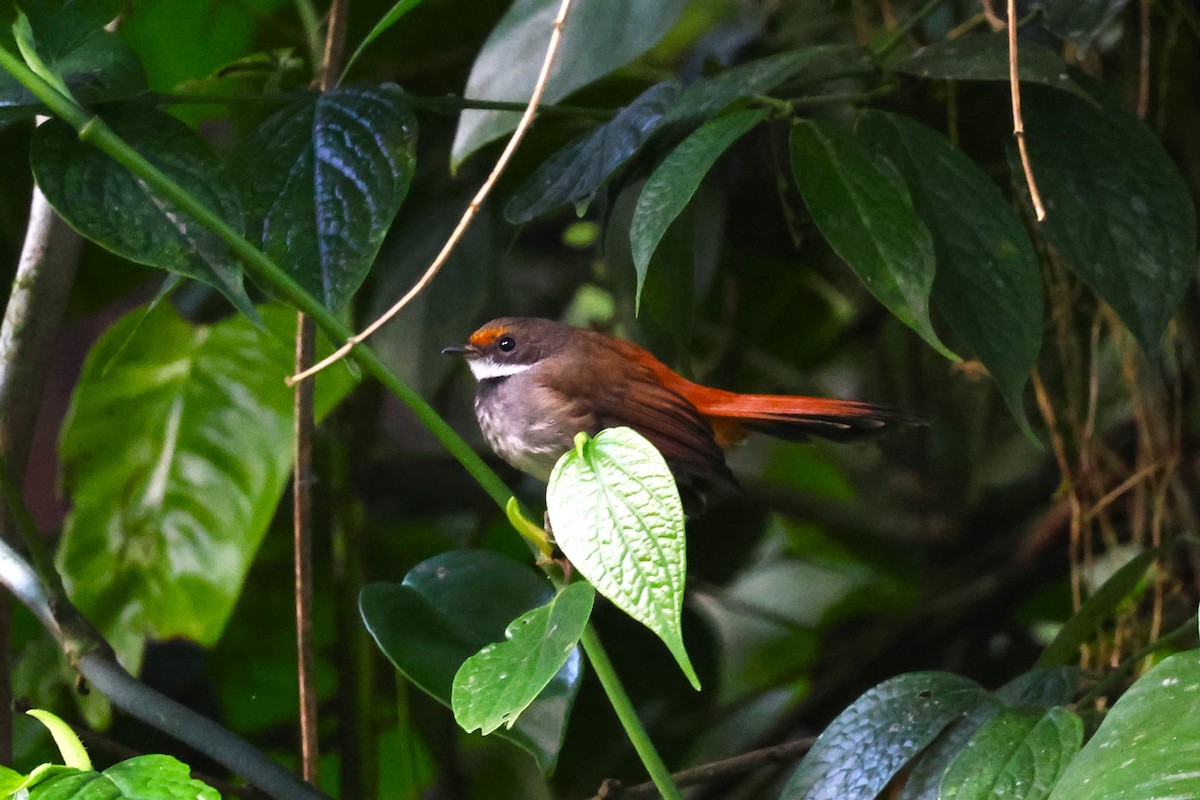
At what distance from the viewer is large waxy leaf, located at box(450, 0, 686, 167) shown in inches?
42.4

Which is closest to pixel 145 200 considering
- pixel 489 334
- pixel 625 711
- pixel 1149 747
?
pixel 625 711

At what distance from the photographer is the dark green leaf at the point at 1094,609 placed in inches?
37.5

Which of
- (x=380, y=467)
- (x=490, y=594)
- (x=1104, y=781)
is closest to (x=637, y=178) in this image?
(x=490, y=594)

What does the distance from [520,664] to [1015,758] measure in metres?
0.31

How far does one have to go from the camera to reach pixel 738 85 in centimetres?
94

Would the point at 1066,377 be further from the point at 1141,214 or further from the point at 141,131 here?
the point at 141,131

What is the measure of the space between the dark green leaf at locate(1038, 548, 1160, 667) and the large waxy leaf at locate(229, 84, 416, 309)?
64cm

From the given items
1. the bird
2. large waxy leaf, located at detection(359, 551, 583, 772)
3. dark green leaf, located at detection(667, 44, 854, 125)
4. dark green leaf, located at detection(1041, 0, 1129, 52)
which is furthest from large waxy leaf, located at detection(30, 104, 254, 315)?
dark green leaf, located at detection(1041, 0, 1129, 52)

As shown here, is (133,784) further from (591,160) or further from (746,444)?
(746,444)

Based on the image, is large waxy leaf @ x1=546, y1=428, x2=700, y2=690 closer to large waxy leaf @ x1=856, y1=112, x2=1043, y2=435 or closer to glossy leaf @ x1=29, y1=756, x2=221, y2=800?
glossy leaf @ x1=29, y1=756, x2=221, y2=800

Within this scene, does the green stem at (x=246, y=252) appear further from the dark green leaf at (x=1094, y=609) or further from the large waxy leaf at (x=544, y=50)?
the dark green leaf at (x=1094, y=609)

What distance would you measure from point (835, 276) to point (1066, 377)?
13.1 inches

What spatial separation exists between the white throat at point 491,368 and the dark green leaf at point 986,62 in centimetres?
54

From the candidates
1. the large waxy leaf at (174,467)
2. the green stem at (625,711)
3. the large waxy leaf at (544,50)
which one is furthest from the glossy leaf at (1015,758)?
the large waxy leaf at (174,467)
